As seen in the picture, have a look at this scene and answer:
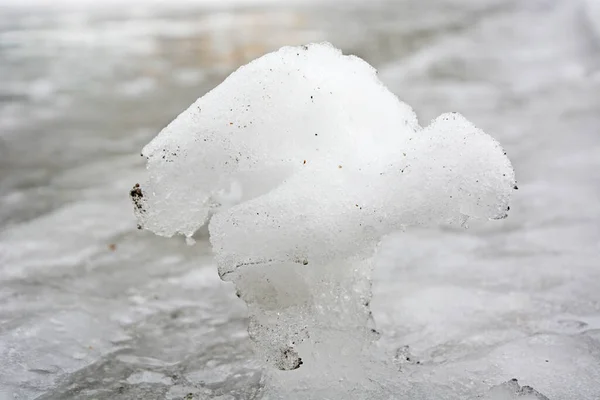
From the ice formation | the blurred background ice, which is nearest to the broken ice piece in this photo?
the blurred background ice

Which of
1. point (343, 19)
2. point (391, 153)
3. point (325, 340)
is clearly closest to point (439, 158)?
point (391, 153)

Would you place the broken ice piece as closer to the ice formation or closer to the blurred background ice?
the blurred background ice

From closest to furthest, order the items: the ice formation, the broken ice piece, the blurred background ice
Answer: the ice formation → the broken ice piece → the blurred background ice

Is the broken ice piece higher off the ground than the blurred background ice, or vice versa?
the blurred background ice

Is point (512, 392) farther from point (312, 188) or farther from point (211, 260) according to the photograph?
point (211, 260)

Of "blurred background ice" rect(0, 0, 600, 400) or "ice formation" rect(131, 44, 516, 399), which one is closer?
"ice formation" rect(131, 44, 516, 399)

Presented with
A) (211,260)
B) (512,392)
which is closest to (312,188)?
(512,392)

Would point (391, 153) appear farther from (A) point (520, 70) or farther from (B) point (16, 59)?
(B) point (16, 59)

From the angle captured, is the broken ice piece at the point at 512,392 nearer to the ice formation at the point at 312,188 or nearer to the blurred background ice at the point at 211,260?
the blurred background ice at the point at 211,260
